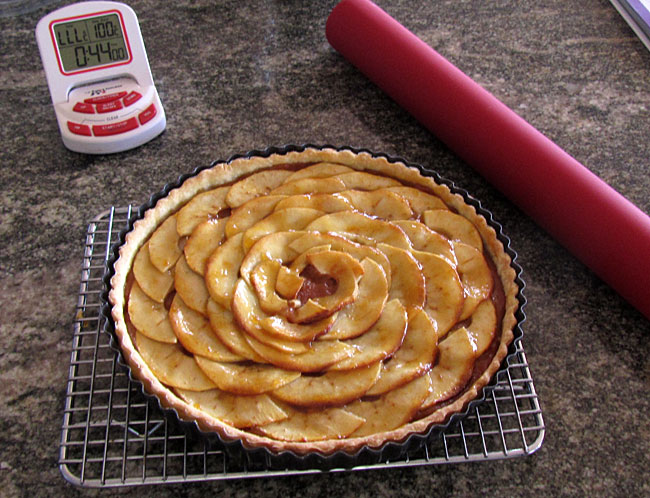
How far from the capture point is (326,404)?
163cm

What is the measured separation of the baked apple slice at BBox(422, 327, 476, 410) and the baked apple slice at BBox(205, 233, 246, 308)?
61 centimetres

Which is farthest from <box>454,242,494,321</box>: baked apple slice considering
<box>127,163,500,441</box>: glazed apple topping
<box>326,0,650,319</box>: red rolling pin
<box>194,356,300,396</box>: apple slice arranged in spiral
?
<box>194,356,300,396</box>: apple slice arranged in spiral

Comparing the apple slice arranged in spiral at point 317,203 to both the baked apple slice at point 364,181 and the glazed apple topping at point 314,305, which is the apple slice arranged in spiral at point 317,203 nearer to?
the glazed apple topping at point 314,305

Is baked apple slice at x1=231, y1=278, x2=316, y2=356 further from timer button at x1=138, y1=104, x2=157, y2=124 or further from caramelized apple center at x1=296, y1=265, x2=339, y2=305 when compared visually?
timer button at x1=138, y1=104, x2=157, y2=124

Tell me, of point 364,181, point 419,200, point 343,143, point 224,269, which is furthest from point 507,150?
point 224,269

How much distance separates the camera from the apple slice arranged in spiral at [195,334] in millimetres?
1705

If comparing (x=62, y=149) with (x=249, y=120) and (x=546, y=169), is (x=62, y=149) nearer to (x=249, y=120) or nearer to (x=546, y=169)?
(x=249, y=120)

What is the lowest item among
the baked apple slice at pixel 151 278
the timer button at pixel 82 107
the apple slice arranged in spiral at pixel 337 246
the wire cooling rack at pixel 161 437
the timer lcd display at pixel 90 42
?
the wire cooling rack at pixel 161 437

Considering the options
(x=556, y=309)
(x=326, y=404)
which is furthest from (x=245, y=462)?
(x=556, y=309)

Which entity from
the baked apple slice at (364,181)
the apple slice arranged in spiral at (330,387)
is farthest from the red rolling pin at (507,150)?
the apple slice arranged in spiral at (330,387)

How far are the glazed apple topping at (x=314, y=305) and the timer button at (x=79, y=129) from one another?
78cm

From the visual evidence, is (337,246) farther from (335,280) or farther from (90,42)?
(90,42)

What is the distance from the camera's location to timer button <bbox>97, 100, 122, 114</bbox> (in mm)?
2553

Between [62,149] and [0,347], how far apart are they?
3.24 feet
